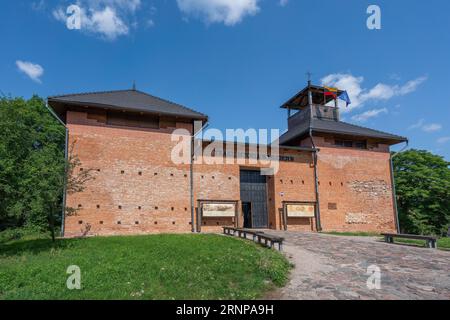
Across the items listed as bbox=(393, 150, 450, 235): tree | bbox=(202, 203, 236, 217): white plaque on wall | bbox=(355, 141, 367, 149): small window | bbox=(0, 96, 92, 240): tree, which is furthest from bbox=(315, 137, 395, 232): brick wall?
bbox=(0, 96, 92, 240): tree

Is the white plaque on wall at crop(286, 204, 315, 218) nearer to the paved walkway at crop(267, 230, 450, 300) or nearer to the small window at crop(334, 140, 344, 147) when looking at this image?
the small window at crop(334, 140, 344, 147)

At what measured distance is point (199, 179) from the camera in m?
15.5

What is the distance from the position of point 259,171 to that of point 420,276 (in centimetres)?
1099

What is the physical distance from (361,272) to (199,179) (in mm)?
9927

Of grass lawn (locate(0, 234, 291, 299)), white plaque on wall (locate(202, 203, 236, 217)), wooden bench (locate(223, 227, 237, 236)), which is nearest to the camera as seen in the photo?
grass lawn (locate(0, 234, 291, 299))

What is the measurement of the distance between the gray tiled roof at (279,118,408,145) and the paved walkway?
933 cm

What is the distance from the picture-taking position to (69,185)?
997 centimetres

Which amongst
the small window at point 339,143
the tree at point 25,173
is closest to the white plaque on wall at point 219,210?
the tree at point 25,173

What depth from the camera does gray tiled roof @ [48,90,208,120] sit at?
13.9 metres

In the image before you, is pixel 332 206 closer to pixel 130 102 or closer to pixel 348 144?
pixel 348 144

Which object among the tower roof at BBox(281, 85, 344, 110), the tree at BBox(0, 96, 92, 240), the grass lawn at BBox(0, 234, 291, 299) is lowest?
the grass lawn at BBox(0, 234, 291, 299)

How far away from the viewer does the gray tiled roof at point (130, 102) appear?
13918 millimetres

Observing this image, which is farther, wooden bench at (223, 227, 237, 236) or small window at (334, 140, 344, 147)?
small window at (334, 140, 344, 147)
